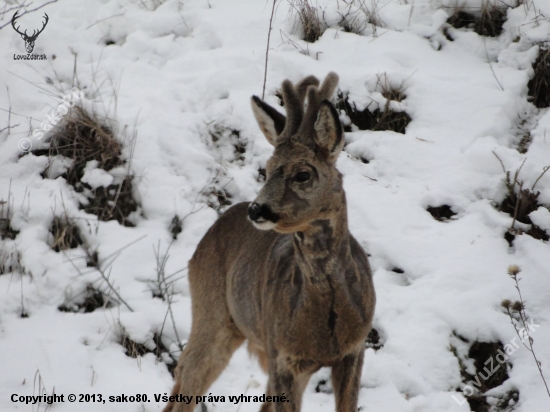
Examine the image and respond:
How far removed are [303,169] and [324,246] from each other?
1.33ft

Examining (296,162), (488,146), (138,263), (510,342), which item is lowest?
(138,263)

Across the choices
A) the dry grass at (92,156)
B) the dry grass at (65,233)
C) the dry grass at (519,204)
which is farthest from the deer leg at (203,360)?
the dry grass at (519,204)

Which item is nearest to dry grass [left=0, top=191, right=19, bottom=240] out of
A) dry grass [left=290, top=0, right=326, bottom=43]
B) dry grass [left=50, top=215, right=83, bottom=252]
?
dry grass [left=50, top=215, right=83, bottom=252]

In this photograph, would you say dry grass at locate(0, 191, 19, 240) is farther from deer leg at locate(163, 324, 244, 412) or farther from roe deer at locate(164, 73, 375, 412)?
roe deer at locate(164, 73, 375, 412)

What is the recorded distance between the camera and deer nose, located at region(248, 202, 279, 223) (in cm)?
304

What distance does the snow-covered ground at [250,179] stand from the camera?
479 centimetres

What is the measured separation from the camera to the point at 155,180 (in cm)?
629

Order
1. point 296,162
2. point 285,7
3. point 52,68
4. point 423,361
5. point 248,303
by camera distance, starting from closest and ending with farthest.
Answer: point 296,162
point 248,303
point 423,361
point 52,68
point 285,7

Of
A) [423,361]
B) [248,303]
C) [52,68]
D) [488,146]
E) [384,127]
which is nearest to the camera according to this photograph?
[248,303]

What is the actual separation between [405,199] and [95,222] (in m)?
2.67

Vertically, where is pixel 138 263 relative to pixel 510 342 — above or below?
below

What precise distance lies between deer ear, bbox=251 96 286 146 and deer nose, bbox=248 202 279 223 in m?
0.54

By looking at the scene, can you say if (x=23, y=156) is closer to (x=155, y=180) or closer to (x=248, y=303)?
(x=155, y=180)

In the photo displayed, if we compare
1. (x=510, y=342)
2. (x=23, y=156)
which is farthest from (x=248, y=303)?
(x=23, y=156)
